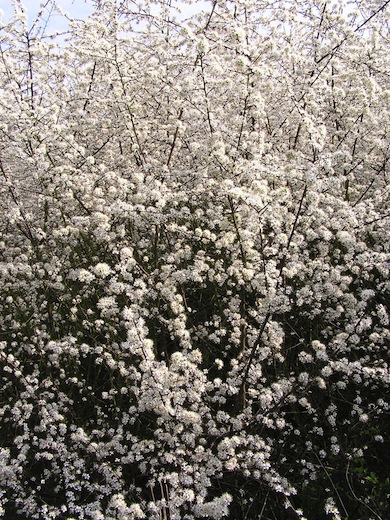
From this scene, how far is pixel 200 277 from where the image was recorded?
428 cm

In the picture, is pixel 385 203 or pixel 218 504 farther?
pixel 385 203

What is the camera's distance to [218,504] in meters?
3.24

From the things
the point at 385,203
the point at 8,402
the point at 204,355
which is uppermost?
the point at 385,203

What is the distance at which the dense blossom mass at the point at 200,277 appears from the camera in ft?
12.4

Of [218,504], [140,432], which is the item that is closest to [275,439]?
[218,504]

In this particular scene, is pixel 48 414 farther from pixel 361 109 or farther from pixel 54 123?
pixel 361 109

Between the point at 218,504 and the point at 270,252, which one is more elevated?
the point at 270,252

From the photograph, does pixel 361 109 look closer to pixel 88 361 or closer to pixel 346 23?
pixel 346 23

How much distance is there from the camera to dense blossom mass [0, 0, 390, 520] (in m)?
3.78

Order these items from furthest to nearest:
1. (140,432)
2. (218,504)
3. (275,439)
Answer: (140,432) → (275,439) → (218,504)

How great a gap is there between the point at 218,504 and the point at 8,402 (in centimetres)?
288

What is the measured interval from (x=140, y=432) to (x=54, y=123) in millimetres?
3463

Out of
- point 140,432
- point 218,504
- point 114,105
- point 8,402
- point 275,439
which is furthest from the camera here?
point 114,105

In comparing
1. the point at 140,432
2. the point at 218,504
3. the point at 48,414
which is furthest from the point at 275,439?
the point at 48,414
